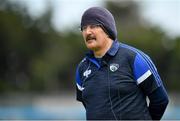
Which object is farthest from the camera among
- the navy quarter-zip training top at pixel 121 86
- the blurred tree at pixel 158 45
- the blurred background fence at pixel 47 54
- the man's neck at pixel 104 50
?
the blurred tree at pixel 158 45

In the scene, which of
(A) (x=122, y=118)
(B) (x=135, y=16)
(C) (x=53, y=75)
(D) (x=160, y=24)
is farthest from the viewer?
(B) (x=135, y=16)

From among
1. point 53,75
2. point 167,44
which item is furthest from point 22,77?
point 167,44

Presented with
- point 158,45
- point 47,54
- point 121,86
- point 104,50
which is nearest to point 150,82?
point 121,86

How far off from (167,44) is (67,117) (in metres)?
40.4

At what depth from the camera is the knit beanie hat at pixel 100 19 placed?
4992 mm

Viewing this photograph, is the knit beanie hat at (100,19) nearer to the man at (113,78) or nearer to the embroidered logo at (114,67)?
the man at (113,78)

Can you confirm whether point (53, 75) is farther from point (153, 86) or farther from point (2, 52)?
point (153, 86)

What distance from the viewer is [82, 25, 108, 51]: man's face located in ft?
16.1

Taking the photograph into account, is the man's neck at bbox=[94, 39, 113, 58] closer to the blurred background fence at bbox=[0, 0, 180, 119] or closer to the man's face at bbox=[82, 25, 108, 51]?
the man's face at bbox=[82, 25, 108, 51]

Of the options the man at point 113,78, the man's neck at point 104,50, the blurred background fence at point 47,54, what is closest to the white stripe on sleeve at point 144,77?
the man at point 113,78

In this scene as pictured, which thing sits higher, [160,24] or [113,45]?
[113,45]

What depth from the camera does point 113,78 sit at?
4.89 metres

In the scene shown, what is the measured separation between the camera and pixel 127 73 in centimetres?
488

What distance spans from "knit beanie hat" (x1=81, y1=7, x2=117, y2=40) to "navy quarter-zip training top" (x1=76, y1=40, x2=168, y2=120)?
0.11 metres
